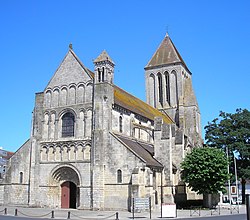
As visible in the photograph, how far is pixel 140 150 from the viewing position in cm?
3794

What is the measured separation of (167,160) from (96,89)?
11.9 meters

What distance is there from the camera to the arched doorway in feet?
122

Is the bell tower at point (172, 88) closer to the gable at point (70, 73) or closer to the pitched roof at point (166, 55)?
the pitched roof at point (166, 55)

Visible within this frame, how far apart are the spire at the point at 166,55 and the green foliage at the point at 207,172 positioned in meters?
31.7

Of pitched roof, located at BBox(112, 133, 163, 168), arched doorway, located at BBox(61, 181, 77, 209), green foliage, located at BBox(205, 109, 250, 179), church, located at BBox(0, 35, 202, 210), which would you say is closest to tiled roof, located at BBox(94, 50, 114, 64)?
church, located at BBox(0, 35, 202, 210)

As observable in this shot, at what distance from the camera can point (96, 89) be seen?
3691 cm

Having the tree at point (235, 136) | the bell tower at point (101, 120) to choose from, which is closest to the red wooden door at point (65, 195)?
the bell tower at point (101, 120)

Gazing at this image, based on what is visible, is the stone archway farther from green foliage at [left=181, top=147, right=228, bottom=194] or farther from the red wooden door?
green foliage at [left=181, top=147, right=228, bottom=194]

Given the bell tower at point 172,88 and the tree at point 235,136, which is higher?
the bell tower at point 172,88

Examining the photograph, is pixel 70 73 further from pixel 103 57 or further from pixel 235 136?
pixel 235 136

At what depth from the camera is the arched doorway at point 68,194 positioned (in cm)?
3724

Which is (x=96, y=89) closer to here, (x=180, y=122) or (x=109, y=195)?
(x=109, y=195)

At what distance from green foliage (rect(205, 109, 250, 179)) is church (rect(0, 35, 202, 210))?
1213cm

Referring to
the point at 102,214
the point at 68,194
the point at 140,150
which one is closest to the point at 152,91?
the point at 140,150
